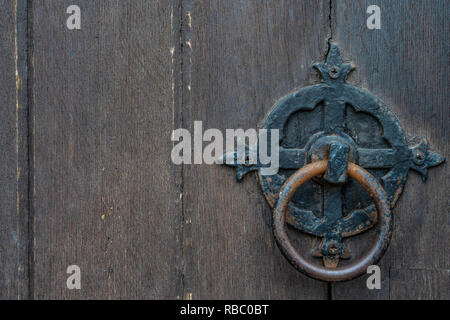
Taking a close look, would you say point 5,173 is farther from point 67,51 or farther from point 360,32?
point 360,32

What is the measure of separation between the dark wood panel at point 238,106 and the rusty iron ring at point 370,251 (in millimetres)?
66

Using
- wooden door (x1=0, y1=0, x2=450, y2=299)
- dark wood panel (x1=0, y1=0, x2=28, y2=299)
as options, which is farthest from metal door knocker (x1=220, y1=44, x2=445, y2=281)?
dark wood panel (x1=0, y1=0, x2=28, y2=299)

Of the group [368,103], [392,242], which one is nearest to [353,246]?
[392,242]

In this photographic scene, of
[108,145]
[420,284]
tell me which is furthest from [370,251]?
[108,145]

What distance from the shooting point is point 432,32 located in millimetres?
489

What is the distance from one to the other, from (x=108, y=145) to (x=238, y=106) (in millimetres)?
179

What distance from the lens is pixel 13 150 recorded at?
500mm

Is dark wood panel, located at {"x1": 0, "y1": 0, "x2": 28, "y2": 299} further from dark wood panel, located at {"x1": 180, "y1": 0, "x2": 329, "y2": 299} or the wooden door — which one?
dark wood panel, located at {"x1": 180, "y1": 0, "x2": 329, "y2": 299}

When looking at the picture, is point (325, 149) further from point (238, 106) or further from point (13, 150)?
point (13, 150)

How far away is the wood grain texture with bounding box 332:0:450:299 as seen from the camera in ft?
1.61

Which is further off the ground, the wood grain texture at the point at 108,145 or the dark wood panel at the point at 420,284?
the wood grain texture at the point at 108,145

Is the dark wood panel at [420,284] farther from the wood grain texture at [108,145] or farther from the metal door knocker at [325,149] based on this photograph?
the wood grain texture at [108,145]

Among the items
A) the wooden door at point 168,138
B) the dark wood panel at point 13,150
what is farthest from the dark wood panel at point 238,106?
the dark wood panel at point 13,150

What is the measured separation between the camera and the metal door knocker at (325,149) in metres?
0.49
